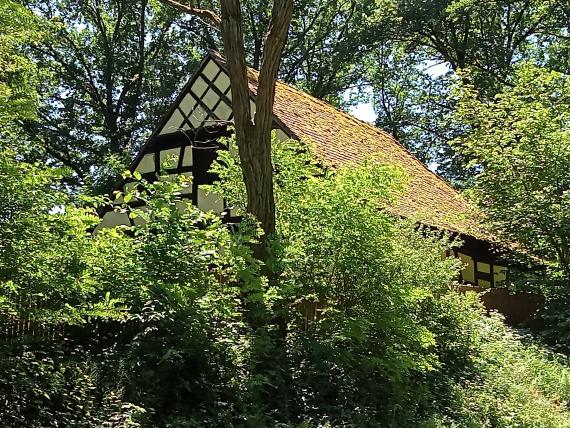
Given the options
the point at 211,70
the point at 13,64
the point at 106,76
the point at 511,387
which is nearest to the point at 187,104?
the point at 211,70

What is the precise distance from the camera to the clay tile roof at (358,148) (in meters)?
14.1

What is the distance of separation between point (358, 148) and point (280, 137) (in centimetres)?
301

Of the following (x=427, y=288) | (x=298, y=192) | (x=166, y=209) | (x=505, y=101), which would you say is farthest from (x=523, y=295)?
(x=166, y=209)

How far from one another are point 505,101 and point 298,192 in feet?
28.8

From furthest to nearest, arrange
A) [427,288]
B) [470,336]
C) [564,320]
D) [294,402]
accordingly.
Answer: [564,320] → [470,336] → [427,288] → [294,402]

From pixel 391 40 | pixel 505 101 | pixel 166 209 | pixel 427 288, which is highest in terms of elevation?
pixel 391 40

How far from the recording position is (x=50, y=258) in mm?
5426

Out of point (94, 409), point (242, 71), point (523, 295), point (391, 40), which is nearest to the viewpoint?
point (94, 409)

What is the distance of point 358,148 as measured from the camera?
1595 cm

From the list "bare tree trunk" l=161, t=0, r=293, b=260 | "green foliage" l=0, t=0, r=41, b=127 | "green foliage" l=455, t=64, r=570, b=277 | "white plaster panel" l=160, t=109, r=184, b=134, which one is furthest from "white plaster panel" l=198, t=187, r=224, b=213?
"green foliage" l=0, t=0, r=41, b=127

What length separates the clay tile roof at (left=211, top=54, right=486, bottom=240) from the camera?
1406cm

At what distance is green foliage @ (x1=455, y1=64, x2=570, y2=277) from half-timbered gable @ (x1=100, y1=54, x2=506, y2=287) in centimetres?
107

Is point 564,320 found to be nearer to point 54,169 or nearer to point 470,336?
point 470,336

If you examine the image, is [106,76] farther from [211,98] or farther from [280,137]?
[280,137]
